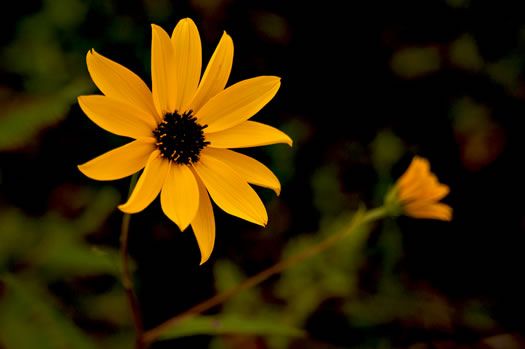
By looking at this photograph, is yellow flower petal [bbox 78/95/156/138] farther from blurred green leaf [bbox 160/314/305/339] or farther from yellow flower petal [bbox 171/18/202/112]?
blurred green leaf [bbox 160/314/305/339]

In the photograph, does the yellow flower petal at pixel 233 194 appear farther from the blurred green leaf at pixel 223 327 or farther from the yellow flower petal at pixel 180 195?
the blurred green leaf at pixel 223 327

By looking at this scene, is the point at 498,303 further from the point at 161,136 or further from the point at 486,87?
the point at 161,136

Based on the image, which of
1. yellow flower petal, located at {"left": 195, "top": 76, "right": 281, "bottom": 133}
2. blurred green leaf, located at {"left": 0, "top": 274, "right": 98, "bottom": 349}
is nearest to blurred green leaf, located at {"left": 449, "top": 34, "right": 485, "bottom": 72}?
yellow flower petal, located at {"left": 195, "top": 76, "right": 281, "bottom": 133}

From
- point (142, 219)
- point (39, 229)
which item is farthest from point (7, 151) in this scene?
point (142, 219)

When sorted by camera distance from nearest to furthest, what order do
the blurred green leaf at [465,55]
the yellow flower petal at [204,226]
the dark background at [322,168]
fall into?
the yellow flower petal at [204,226], the dark background at [322,168], the blurred green leaf at [465,55]

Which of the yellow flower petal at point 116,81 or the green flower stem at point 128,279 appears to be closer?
the yellow flower petal at point 116,81

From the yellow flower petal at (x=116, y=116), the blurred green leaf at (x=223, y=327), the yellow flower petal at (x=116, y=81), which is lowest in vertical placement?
the blurred green leaf at (x=223, y=327)

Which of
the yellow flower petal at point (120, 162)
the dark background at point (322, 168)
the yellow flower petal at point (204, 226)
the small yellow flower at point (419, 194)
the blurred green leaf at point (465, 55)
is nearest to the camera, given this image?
the yellow flower petal at point (120, 162)

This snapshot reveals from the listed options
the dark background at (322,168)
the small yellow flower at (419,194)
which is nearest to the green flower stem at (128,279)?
the dark background at (322,168)
